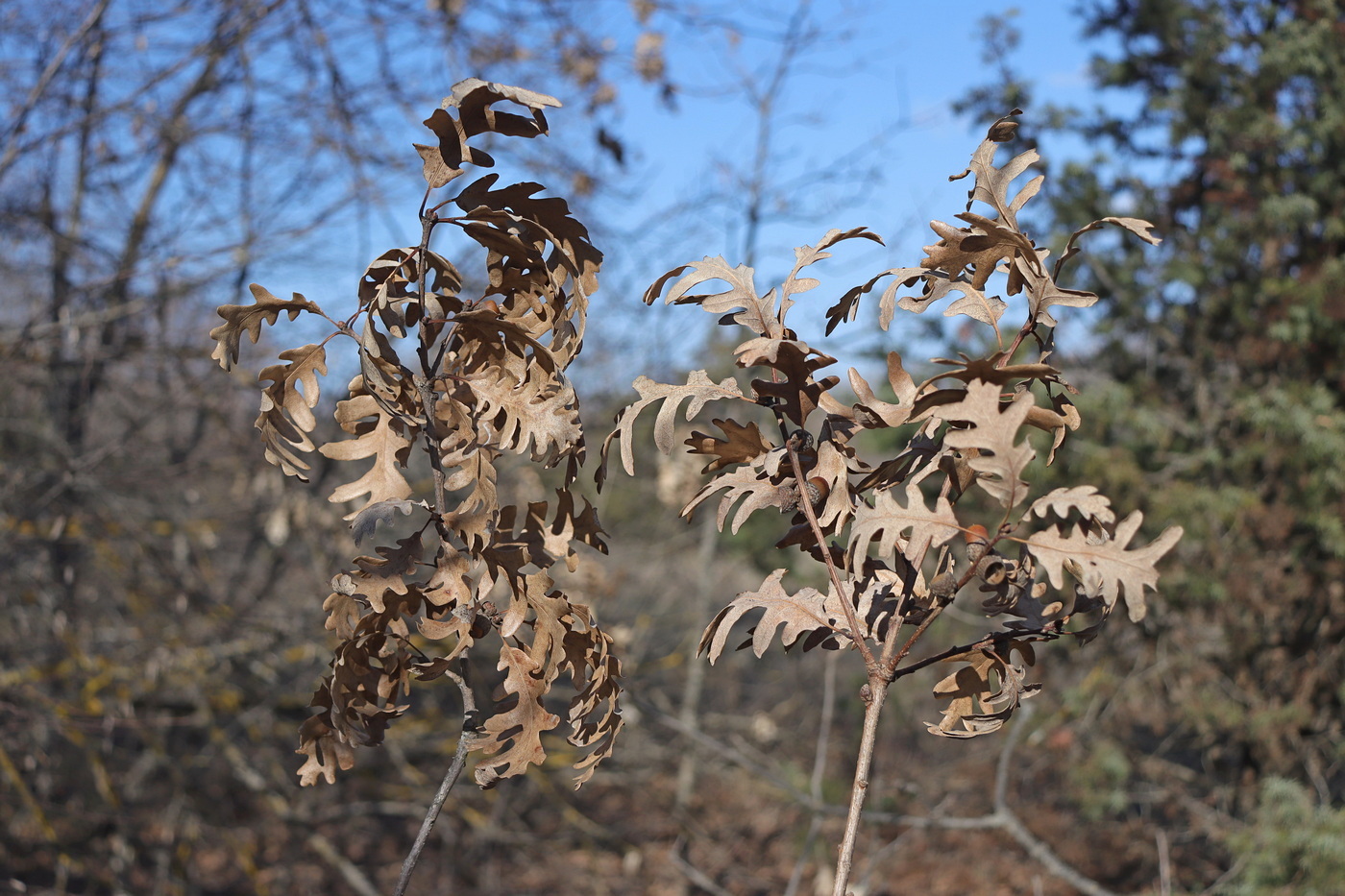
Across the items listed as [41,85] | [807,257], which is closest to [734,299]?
[807,257]

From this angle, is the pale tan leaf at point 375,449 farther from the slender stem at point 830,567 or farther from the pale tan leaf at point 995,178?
the pale tan leaf at point 995,178

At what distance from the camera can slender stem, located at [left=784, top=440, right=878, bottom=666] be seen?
101 centimetres

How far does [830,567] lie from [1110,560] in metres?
0.27

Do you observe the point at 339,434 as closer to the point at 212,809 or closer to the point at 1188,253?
the point at 212,809

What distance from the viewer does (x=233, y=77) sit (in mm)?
5109

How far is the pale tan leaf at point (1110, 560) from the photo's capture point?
88cm

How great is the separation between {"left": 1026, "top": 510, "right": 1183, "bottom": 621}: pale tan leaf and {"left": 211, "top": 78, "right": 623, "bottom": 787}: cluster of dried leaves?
0.50 metres

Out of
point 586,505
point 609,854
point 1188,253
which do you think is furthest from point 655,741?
point 586,505

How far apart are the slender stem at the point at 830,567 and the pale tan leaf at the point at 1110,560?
7.7 inches

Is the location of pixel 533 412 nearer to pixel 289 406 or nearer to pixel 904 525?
pixel 289 406

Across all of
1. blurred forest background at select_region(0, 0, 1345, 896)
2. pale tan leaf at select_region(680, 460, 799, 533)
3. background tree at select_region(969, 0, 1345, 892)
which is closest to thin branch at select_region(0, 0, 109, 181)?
blurred forest background at select_region(0, 0, 1345, 896)

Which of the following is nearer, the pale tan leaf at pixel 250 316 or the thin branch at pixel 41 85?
the pale tan leaf at pixel 250 316

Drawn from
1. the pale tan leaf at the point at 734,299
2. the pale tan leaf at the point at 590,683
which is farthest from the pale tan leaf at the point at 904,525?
the pale tan leaf at the point at 590,683

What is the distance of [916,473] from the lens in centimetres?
105
